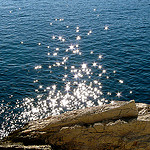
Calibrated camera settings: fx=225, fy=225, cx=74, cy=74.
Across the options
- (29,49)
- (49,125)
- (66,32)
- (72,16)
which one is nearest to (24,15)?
(72,16)

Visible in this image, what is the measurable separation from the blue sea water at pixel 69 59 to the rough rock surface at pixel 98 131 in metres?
6.71

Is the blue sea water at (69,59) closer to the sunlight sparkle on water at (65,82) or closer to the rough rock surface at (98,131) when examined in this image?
the sunlight sparkle on water at (65,82)

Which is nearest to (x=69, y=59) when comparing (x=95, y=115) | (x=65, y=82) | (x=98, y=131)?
(x=65, y=82)

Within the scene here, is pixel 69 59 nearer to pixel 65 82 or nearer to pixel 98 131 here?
pixel 65 82

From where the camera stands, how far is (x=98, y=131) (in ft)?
77.5

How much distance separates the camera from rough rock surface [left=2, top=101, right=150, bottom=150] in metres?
22.9

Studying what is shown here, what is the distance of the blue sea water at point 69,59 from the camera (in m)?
35.2

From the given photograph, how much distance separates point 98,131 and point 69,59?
25297 mm

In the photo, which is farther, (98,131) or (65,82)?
(65,82)

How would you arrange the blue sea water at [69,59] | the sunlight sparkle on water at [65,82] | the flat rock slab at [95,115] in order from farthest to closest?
1. the blue sea water at [69,59]
2. the sunlight sparkle on water at [65,82]
3. the flat rock slab at [95,115]

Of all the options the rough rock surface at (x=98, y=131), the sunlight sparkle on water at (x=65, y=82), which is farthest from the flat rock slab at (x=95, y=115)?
the sunlight sparkle on water at (x=65, y=82)

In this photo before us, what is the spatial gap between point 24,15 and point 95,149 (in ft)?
194

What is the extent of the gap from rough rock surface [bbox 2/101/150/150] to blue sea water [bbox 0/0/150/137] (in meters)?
6.71

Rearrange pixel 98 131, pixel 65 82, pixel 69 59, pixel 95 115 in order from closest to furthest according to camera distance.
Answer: pixel 98 131 < pixel 95 115 < pixel 65 82 < pixel 69 59
